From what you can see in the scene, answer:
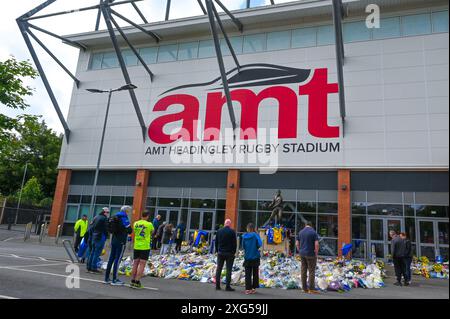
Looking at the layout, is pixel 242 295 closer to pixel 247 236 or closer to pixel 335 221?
pixel 247 236

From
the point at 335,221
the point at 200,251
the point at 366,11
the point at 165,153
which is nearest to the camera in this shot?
the point at 200,251

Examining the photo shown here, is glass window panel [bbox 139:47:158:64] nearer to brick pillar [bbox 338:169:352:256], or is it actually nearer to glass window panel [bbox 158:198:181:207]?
glass window panel [bbox 158:198:181:207]

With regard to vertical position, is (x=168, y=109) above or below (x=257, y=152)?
above

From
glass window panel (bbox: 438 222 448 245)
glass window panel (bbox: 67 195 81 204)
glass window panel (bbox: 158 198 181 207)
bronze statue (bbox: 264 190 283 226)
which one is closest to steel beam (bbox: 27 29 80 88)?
glass window panel (bbox: 67 195 81 204)

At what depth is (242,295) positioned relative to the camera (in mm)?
7723

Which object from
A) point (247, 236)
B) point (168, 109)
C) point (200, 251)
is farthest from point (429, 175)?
point (168, 109)

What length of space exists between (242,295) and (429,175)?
16180mm

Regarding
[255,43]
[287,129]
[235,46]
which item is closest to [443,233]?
[287,129]

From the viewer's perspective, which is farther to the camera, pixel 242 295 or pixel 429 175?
pixel 429 175

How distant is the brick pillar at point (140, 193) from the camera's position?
24.2 metres

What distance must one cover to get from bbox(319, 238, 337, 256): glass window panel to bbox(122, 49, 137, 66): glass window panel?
63.8 ft

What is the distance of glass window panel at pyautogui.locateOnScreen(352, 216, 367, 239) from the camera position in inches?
785

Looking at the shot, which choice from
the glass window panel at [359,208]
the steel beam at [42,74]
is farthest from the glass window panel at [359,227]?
the steel beam at [42,74]

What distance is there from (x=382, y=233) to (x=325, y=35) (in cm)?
1295
